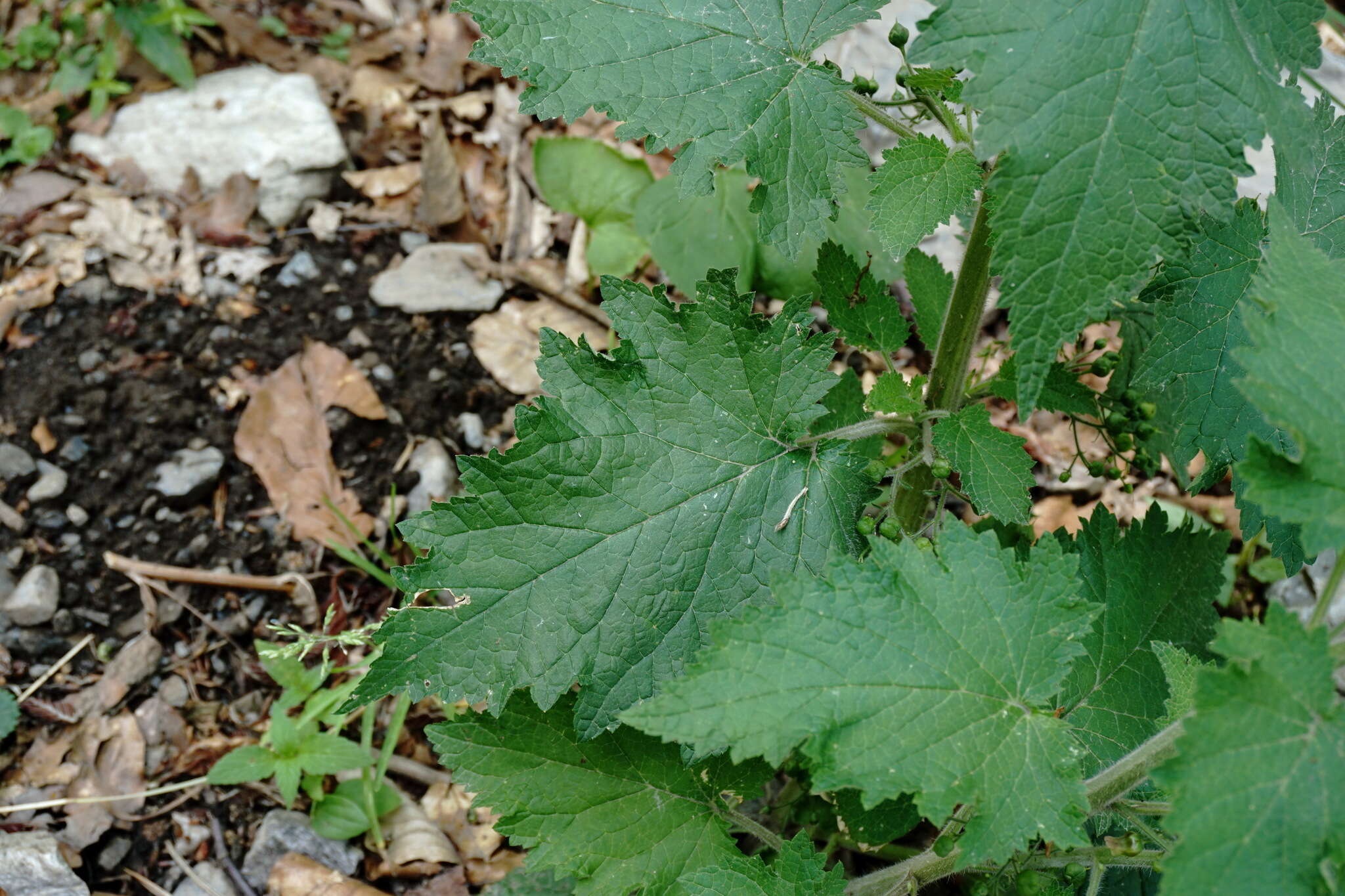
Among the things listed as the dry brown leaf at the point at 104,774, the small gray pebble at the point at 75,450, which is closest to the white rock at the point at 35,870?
the dry brown leaf at the point at 104,774

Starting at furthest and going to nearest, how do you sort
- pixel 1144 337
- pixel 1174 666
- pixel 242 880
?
pixel 242 880, pixel 1144 337, pixel 1174 666

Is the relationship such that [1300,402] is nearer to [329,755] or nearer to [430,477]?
[329,755]

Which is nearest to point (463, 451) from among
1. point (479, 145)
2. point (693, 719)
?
point (479, 145)

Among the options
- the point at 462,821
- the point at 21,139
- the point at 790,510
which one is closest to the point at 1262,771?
the point at 790,510

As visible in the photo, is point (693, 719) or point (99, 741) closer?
point (693, 719)

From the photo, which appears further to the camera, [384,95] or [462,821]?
[384,95]

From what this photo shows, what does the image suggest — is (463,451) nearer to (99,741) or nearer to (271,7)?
(99,741)

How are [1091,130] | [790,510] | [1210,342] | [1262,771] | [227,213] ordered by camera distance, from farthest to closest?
[227,213], [790,510], [1210,342], [1091,130], [1262,771]
